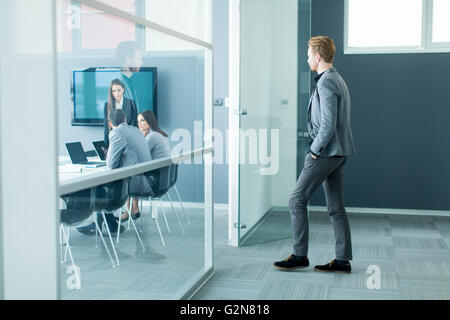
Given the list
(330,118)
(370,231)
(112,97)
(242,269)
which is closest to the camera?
(112,97)

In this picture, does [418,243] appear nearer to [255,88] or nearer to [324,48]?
[255,88]

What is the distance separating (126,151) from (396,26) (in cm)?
391

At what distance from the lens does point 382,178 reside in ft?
18.4

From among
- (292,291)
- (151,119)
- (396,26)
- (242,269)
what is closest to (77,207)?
(151,119)

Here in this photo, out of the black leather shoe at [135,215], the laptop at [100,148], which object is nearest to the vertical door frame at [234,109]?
the black leather shoe at [135,215]

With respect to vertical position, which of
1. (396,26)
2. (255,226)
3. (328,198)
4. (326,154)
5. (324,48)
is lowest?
(255,226)

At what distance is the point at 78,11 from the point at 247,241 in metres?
2.83

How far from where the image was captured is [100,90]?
86.6 inches

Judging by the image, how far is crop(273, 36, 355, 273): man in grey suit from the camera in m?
3.39

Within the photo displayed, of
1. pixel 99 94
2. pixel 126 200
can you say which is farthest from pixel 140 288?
pixel 99 94

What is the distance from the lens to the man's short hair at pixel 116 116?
2.31 metres

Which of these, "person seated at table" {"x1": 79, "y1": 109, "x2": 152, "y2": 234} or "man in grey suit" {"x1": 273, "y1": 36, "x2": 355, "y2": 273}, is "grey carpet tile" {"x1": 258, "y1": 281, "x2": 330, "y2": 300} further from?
"person seated at table" {"x1": 79, "y1": 109, "x2": 152, "y2": 234}

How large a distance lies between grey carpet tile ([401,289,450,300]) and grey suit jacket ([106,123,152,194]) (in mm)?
1562

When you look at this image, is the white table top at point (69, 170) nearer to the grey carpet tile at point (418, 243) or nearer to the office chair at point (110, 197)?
the office chair at point (110, 197)
